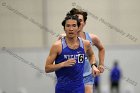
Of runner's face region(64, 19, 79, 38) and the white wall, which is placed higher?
runner's face region(64, 19, 79, 38)

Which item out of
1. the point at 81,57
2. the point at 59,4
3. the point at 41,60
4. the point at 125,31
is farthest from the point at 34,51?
the point at 81,57

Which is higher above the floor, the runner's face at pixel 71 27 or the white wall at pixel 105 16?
the runner's face at pixel 71 27

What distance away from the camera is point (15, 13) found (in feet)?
82.9

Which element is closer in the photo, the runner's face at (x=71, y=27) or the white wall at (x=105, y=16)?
the runner's face at (x=71, y=27)

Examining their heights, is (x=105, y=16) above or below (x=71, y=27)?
below

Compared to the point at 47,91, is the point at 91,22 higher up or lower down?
higher up

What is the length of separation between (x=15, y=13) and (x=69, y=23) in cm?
1702

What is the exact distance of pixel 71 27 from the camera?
840 cm

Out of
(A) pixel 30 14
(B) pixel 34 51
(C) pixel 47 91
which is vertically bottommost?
(C) pixel 47 91

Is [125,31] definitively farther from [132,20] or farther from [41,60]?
[41,60]

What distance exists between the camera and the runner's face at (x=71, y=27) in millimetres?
8398

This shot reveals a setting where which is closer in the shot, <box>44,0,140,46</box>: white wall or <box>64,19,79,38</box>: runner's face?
<box>64,19,79,38</box>: runner's face

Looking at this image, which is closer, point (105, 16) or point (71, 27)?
point (71, 27)

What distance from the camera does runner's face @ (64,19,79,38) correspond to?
27.6 feet
